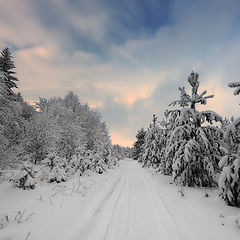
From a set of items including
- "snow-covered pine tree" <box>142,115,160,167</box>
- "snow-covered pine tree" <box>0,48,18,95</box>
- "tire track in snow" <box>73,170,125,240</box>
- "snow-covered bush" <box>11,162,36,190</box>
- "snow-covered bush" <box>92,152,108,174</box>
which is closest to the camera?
"tire track in snow" <box>73,170,125,240</box>

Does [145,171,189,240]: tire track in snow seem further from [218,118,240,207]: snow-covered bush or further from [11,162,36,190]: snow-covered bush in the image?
[11,162,36,190]: snow-covered bush

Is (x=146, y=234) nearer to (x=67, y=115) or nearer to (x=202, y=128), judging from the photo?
(x=202, y=128)

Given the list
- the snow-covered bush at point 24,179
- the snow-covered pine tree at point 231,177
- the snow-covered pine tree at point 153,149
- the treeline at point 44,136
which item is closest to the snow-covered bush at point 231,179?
the snow-covered pine tree at point 231,177

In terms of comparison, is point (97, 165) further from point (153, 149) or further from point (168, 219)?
point (168, 219)

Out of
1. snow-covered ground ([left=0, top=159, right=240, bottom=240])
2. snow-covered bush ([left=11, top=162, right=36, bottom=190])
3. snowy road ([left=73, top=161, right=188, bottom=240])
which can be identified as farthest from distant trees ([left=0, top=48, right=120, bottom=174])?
snowy road ([left=73, top=161, right=188, bottom=240])

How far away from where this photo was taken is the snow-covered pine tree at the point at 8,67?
14359 millimetres

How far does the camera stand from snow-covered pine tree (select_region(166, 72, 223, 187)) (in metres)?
9.21

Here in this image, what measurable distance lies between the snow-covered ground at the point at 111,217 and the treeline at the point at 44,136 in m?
2.15

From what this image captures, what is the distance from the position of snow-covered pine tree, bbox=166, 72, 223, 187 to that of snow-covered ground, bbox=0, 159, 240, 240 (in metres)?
2.32

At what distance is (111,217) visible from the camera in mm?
5066

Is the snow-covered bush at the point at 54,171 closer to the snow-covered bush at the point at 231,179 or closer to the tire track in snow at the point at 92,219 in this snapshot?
the tire track in snow at the point at 92,219

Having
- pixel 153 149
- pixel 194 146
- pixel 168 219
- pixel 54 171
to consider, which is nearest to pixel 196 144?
pixel 194 146

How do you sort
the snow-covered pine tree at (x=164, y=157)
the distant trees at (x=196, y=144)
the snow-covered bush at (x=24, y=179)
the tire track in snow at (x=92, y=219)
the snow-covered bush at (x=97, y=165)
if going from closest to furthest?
1. the tire track in snow at (x=92, y=219)
2. the snow-covered bush at (x=24, y=179)
3. the distant trees at (x=196, y=144)
4. the snow-covered pine tree at (x=164, y=157)
5. the snow-covered bush at (x=97, y=165)

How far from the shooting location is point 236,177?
5469 millimetres
